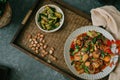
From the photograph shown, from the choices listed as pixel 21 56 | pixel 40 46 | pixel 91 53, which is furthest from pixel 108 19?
pixel 21 56

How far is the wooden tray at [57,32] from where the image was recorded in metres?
1.33

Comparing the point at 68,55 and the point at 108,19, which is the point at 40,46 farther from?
the point at 108,19

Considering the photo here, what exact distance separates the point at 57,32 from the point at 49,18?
8 cm

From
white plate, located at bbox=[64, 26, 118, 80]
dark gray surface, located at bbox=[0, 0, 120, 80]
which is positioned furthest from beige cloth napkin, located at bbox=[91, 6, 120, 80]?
dark gray surface, located at bbox=[0, 0, 120, 80]

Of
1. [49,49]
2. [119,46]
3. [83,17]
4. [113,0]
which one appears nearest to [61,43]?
[49,49]

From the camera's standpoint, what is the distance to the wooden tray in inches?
52.4

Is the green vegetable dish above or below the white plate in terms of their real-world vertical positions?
above

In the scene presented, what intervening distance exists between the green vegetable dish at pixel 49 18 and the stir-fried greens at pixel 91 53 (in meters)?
0.16

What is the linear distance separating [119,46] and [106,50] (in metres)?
0.07

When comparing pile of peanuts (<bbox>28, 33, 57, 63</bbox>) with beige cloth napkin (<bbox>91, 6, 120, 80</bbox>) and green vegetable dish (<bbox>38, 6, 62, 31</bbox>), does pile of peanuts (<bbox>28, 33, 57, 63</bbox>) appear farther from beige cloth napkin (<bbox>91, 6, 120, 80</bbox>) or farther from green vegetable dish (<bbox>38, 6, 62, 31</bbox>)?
beige cloth napkin (<bbox>91, 6, 120, 80</bbox>)

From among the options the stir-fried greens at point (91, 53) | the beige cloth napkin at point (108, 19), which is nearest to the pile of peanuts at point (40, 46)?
the stir-fried greens at point (91, 53)

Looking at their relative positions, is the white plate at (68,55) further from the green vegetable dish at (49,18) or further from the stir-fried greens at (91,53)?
the green vegetable dish at (49,18)

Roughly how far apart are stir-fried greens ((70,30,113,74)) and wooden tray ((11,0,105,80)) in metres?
0.08

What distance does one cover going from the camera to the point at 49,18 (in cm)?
136
